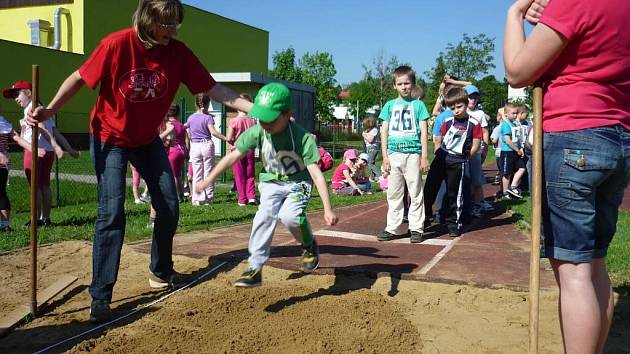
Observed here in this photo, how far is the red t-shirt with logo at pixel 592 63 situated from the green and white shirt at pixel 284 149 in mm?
2183

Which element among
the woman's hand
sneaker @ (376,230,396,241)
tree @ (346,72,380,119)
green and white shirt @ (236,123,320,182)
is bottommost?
sneaker @ (376,230,396,241)

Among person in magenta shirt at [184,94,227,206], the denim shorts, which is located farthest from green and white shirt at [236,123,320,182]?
person in magenta shirt at [184,94,227,206]

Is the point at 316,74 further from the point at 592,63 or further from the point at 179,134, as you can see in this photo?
the point at 592,63

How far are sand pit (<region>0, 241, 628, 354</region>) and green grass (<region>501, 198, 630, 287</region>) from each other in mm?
1054

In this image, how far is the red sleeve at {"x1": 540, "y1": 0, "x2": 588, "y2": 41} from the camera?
8.11 feet

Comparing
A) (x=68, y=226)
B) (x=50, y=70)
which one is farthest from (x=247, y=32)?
(x=68, y=226)

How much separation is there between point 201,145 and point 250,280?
6620 millimetres

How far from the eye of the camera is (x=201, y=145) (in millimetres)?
10594

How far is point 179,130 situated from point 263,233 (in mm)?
6284

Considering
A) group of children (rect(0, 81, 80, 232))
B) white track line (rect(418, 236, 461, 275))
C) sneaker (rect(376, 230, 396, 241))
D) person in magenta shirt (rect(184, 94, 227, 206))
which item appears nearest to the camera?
white track line (rect(418, 236, 461, 275))

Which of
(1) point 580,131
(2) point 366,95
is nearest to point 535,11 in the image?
(1) point 580,131

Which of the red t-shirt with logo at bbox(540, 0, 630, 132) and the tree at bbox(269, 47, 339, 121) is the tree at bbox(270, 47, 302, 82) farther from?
the red t-shirt with logo at bbox(540, 0, 630, 132)

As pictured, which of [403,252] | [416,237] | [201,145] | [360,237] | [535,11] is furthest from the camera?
[201,145]

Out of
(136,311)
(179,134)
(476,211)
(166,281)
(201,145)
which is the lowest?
(136,311)
